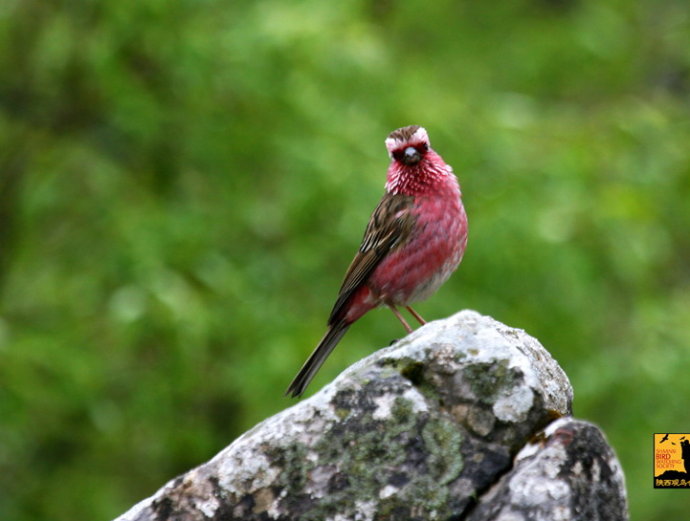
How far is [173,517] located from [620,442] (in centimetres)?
725

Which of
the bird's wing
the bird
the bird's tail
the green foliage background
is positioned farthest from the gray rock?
the green foliage background

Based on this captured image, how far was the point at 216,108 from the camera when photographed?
10.2 m

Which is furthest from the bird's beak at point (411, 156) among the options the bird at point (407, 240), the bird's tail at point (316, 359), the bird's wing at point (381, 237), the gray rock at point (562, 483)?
the gray rock at point (562, 483)

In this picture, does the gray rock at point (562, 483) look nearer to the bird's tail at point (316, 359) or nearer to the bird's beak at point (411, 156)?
the bird's tail at point (316, 359)

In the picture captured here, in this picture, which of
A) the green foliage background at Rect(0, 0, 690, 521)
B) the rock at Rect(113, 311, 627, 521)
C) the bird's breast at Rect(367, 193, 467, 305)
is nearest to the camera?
the rock at Rect(113, 311, 627, 521)

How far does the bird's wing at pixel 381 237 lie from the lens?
6.23 metres

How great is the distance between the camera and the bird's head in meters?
6.23

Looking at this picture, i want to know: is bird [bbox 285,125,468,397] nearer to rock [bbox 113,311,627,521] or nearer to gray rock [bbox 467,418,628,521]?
rock [bbox 113,311,627,521]

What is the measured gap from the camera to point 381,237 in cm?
629

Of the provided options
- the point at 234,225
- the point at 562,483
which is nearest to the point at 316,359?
the point at 562,483

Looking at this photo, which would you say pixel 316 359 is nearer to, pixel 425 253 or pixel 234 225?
pixel 425 253

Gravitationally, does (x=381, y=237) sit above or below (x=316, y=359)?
above

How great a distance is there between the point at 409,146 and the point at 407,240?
512 mm

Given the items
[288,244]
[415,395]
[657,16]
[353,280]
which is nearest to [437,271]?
[353,280]
